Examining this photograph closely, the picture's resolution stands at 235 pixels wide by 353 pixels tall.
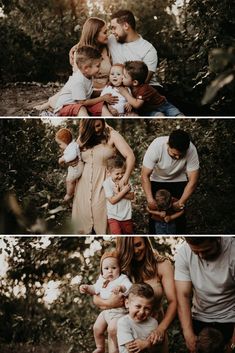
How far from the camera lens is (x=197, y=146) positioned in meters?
3.79

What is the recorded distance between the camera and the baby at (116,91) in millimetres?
3760

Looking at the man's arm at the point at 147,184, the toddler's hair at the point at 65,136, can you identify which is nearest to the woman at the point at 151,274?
the man's arm at the point at 147,184

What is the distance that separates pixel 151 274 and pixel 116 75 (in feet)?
3.86

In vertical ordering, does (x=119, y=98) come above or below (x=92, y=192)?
above

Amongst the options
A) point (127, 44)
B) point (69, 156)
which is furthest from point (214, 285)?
point (127, 44)

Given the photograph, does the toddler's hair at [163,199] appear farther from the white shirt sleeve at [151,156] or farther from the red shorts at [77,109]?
the red shorts at [77,109]

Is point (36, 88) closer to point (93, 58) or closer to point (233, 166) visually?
point (93, 58)

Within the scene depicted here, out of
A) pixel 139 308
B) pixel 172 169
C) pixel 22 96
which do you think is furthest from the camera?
pixel 22 96

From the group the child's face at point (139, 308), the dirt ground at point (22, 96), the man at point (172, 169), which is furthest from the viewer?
the dirt ground at point (22, 96)

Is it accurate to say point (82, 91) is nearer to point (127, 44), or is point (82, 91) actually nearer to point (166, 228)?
point (127, 44)

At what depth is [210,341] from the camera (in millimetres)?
3670

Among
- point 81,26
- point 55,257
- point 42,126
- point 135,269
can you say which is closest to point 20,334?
point 55,257

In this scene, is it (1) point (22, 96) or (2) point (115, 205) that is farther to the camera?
(1) point (22, 96)

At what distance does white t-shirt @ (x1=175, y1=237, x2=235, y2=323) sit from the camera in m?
3.69
